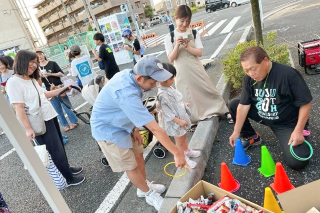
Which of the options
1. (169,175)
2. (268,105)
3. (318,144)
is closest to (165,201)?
(169,175)

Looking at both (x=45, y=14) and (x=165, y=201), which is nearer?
(x=165, y=201)

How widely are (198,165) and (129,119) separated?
1.13m

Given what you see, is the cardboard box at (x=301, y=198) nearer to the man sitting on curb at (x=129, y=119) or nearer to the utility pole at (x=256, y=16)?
the man sitting on curb at (x=129, y=119)

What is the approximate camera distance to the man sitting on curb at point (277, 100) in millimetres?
2275

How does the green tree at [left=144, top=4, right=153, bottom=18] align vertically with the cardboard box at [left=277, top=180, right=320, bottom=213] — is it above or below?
above

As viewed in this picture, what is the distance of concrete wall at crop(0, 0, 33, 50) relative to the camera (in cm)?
2528

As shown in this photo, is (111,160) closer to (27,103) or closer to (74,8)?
(27,103)

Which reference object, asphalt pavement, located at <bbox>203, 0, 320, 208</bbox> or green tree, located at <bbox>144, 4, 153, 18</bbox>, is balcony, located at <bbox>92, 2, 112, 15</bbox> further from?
asphalt pavement, located at <bbox>203, 0, 320, 208</bbox>

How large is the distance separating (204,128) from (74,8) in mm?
62996

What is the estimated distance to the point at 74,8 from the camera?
2245 inches

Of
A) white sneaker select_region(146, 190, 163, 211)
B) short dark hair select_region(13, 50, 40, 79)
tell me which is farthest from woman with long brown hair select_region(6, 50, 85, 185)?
white sneaker select_region(146, 190, 163, 211)

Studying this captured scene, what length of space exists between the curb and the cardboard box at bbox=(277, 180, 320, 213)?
104 centimetres

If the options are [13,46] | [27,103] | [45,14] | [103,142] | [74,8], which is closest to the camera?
[103,142]

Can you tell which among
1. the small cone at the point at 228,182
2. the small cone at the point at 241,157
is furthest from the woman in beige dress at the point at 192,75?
the small cone at the point at 228,182
